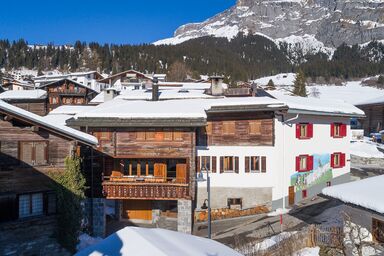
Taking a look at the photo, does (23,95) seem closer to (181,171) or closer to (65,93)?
(65,93)

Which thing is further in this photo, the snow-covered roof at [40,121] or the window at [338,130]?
the window at [338,130]

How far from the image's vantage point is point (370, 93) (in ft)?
307

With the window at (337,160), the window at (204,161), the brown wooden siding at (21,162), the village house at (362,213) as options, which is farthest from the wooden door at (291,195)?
the brown wooden siding at (21,162)

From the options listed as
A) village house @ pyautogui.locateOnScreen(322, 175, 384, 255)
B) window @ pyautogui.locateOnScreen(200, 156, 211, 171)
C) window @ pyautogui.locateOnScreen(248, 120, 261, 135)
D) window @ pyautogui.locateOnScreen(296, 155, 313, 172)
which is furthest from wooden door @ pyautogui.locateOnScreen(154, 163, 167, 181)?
village house @ pyautogui.locateOnScreen(322, 175, 384, 255)

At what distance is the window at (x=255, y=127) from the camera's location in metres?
24.2

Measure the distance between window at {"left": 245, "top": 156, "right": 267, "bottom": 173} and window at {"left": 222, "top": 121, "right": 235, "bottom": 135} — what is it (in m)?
1.91

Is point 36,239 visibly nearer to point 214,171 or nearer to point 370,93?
point 214,171

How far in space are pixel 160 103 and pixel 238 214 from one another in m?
8.76

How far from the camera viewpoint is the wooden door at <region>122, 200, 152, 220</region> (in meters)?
24.9

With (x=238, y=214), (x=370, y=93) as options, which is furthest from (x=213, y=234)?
(x=370, y=93)

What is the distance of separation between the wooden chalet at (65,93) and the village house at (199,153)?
1337 inches

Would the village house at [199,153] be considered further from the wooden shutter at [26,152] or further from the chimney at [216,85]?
the chimney at [216,85]

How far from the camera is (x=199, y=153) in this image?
2452 cm

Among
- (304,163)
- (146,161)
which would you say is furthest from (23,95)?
(304,163)
